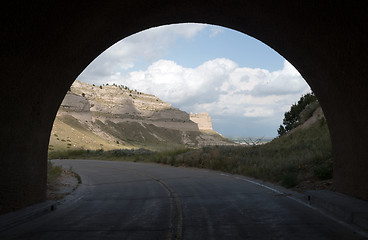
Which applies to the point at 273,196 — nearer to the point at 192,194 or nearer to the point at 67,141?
the point at 192,194

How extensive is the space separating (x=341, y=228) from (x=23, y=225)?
7.03 m

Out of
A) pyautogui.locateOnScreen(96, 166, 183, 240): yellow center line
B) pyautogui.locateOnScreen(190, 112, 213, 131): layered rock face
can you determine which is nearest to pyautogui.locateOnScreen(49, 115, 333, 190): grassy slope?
pyautogui.locateOnScreen(96, 166, 183, 240): yellow center line

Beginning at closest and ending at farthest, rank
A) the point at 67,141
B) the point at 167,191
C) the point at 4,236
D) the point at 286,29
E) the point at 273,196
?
the point at 4,236 → the point at 286,29 → the point at 273,196 → the point at 167,191 → the point at 67,141

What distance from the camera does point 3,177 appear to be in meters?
8.38

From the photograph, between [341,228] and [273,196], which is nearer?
[341,228]

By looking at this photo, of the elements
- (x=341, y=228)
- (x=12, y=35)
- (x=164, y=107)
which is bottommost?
(x=341, y=228)

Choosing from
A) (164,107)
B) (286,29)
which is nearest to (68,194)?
(286,29)

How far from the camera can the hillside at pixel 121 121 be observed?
297 feet

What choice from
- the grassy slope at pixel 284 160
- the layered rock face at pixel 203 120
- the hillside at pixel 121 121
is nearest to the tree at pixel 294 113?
the grassy slope at pixel 284 160

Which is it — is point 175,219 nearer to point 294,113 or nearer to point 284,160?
point 284,160

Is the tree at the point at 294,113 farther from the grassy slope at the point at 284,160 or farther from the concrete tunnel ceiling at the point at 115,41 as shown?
the concrete tunnel ceiling at the point at 115,41

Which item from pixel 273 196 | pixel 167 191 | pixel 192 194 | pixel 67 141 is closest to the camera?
pixel 273 196

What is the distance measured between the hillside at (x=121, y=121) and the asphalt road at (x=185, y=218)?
66.2 m

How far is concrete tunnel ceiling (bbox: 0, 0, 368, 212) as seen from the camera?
307 inches
